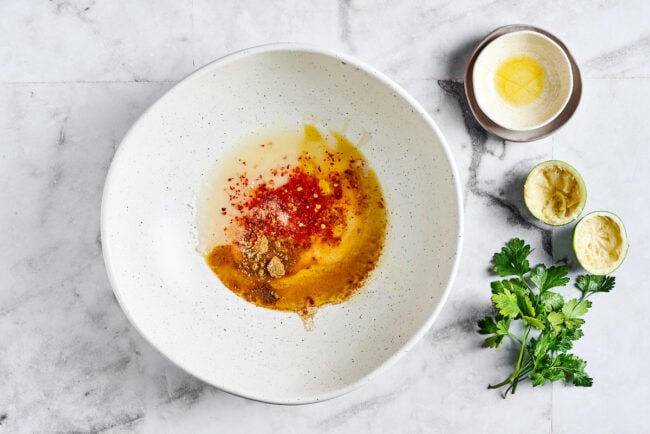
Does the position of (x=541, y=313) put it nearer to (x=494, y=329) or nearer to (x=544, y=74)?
(x=494, y=329)

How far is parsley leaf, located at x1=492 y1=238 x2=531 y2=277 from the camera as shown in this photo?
1.64 m

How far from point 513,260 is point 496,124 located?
368mm

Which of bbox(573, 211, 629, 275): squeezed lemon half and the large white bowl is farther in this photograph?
bbox(573, 211, 629, 275): squeezed lemon half

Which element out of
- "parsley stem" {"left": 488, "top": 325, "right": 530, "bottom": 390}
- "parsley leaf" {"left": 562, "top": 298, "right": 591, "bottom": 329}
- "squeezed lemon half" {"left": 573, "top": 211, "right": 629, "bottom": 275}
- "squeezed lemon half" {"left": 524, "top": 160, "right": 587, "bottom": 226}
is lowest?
"parsley stem" {"left": 488, "top": 325, "right": 530, "bottom": 390}

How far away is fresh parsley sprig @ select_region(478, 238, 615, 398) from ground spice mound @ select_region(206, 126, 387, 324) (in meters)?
0.35

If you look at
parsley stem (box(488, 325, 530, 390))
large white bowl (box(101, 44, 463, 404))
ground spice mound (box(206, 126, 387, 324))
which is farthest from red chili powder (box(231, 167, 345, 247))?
parsley stem (box(488, 325, 530, 390))

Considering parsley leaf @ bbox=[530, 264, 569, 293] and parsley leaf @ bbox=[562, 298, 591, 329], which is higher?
parsley leaf @ bbox=[530, 264, 569, 293]

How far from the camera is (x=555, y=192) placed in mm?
1678

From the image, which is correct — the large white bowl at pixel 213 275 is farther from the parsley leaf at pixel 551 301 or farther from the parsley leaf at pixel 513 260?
the parsley leaf at pixel 551 301

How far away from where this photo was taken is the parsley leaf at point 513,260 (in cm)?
164

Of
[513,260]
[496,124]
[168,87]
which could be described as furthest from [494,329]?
[168,87]

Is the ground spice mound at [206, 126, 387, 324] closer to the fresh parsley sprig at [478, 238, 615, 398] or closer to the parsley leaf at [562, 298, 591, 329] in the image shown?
Answer: the fresh parsley sprig at [478, 238, 615, 398]

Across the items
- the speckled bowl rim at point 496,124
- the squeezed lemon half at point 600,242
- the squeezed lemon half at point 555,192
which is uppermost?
the speckled bowl rim at point 496,124

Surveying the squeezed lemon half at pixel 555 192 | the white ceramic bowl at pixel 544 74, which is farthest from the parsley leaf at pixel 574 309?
the white ceramic bowl at pixel 544 74
